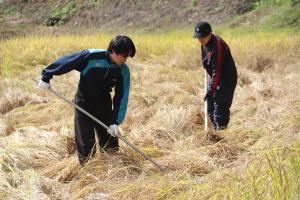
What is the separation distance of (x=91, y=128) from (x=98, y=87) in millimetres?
379

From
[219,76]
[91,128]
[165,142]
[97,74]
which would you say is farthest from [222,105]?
[97,74]

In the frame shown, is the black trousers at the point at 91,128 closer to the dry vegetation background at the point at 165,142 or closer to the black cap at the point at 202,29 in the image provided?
the dry vegetation background at the point at 165,142

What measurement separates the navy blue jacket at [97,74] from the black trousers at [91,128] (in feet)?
0.18

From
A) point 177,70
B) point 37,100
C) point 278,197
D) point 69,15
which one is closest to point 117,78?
point 278,197

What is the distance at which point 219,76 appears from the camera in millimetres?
5605

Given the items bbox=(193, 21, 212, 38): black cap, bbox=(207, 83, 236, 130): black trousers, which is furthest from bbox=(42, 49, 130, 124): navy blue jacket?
bbox=(207, 83, 236, 130): black trousers

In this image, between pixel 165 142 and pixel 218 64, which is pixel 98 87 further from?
pixel 218 64

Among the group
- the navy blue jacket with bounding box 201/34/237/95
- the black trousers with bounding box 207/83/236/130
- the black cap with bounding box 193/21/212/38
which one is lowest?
the black trousers with bounding box 207/83/236/130

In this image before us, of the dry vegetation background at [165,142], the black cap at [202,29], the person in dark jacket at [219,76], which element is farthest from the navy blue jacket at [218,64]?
the dry vegetation background at [165,142]

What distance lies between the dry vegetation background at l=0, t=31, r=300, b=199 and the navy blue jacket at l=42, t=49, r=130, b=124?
1.66 ft

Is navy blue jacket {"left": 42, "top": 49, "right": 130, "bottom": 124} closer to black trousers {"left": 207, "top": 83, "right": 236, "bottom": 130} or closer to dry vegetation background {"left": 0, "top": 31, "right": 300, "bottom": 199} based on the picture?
dry vegetation background {"left": 0, "top": 31, "right": 300, "bottom": 199}

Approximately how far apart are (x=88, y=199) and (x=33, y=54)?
8.05m

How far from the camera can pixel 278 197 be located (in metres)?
2.89

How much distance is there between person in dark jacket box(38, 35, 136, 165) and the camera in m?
4.23
